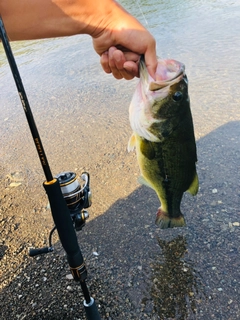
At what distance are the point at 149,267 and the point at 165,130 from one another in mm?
1302

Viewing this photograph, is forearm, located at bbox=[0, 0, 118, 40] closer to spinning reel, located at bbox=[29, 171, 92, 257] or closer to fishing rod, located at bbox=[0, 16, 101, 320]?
fishing rod, located at bbox=[0, 16, 101, 320]

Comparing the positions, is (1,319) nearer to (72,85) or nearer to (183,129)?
(183,129)

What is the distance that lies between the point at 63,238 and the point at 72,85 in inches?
191

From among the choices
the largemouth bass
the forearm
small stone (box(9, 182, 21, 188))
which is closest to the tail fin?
the largemouth bass

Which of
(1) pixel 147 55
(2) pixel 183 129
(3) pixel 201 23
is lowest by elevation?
(3) pixel 201 23

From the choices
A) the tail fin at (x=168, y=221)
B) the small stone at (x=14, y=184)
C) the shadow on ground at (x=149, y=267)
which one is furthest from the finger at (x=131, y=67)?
the small stone at (x=14, y=184)

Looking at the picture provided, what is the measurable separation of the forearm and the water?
1829 mm

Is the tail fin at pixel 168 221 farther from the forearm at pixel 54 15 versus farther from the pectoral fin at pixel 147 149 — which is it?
the forearm at pixel 54 15

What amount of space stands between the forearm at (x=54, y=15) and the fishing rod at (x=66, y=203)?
0.38 metres

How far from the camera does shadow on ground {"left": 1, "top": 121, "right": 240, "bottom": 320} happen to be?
2535 mm

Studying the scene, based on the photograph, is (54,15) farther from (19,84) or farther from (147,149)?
(147,149)

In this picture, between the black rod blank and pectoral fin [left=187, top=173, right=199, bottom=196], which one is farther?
pectoral fin [left=187, top=173, right=199, bottom=196]

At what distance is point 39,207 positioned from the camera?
370 cm

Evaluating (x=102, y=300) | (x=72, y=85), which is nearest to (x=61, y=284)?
(x=102, y=300)
